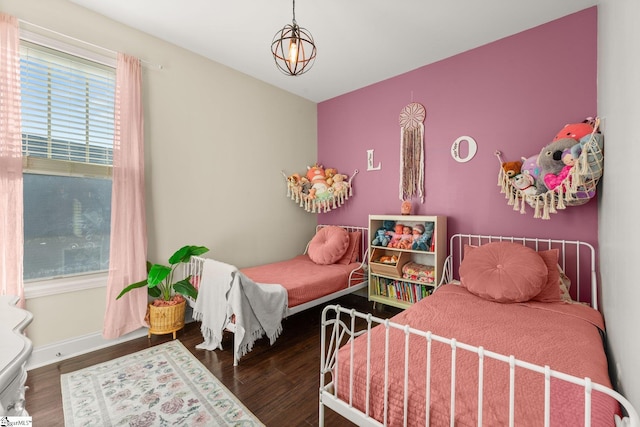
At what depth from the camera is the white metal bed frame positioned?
816 mm

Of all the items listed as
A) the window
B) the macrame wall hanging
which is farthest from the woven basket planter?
the macrame wall hanging

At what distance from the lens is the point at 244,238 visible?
3381mm

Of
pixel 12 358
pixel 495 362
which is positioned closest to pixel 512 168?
pixel 495 362

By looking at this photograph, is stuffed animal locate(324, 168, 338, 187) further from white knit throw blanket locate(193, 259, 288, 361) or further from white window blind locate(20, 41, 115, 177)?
white window blind locate(20, 41, 115, 177)

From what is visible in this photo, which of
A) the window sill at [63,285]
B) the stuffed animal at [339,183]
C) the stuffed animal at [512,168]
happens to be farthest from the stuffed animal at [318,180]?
the window sill at [63,285]

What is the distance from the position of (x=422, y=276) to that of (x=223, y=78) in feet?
10.1

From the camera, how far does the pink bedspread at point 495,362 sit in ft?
3.33

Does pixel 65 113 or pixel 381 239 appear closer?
pixel 65 113

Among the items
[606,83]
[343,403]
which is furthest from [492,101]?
[343,403]

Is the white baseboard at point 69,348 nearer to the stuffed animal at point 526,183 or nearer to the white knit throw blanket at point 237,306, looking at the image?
the white knit throw blanket at point 237,306

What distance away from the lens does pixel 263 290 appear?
2.29 metres

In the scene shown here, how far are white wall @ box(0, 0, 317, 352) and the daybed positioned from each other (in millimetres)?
416

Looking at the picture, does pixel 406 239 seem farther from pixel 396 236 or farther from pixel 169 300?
→ pixel 169 300

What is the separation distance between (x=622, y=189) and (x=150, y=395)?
2806 millimetres
